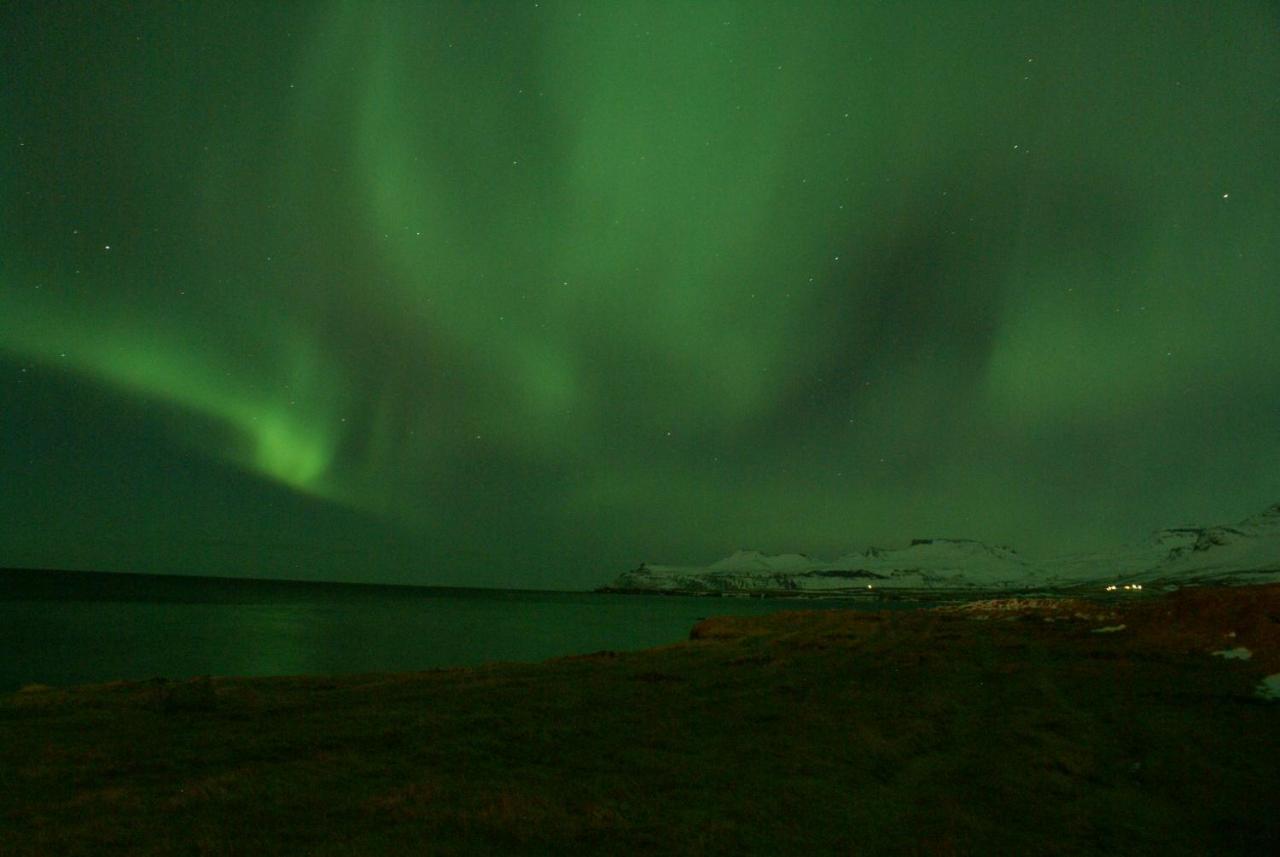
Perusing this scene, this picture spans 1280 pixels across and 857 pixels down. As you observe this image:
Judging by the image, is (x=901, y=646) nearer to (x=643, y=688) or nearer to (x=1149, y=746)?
(x=643, y=688)

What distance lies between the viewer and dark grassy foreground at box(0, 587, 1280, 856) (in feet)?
40.6

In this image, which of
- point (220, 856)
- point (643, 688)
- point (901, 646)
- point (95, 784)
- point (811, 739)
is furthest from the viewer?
point (901, 646)

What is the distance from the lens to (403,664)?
195ft

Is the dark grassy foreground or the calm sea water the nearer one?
the dark grassy foreground

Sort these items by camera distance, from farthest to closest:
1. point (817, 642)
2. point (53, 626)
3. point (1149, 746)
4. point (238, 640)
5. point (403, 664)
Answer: point (53, 626)
point (238, 640)
point (403, 664)
point (817, 642)
point (1149, 746)

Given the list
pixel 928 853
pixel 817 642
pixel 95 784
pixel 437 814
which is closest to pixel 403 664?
pixel 817 642

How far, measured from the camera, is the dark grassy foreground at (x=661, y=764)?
12383 mm

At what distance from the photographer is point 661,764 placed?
1731cm

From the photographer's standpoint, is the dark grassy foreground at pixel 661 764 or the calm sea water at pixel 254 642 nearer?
the dark grassy foreground at pixel 661 764

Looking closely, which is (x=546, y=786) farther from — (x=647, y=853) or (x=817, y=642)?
(x=817, y=642)

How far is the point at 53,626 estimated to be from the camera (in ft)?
303

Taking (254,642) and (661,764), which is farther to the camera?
(254,642)

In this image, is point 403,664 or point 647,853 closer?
point 647,853

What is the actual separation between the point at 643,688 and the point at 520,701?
5.42 metres
